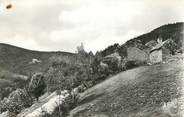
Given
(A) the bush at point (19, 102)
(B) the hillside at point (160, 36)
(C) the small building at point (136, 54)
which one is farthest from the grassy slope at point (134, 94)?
(B) the hillside at point (160, 36)

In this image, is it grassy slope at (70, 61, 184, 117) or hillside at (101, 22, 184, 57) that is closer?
grassy slope at (70, 61, 184, 117)

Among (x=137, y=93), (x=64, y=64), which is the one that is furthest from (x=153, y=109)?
(x=64, y=64)

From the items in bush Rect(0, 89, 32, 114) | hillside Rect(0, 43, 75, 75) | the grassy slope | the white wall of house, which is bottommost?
→ bush Rect(0, 89, 32, 114)

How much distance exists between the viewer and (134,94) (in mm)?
32188

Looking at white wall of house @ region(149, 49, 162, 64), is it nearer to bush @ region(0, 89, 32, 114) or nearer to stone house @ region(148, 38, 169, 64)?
stone house @ region(148, 38, 169, 64)

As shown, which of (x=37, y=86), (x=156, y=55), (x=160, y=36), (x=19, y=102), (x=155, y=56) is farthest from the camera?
(x=160, y=36)

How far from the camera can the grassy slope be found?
2911cm

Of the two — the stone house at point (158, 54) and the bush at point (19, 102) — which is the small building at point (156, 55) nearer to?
the stone house at point (158, 54)

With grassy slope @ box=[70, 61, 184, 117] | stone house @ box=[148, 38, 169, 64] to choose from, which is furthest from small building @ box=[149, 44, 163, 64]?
grassy slope @ box=[70, 61, 184, 117]

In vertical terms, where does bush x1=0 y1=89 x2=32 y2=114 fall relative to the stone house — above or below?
below

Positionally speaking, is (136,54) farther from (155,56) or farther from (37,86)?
(37,86)

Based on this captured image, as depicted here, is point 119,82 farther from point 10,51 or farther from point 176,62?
point 10,51

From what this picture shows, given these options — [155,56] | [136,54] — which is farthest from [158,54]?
[136,54]

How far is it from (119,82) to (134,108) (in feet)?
31.2
